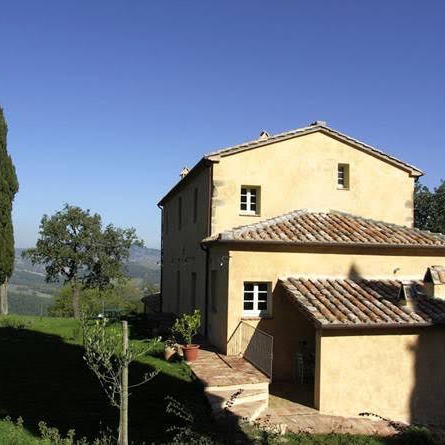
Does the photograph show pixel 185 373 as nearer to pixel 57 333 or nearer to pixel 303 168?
pixel 303 168

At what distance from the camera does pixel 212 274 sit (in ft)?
57.2

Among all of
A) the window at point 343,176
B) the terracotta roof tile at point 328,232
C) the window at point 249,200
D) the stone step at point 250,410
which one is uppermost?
the window at point 343,176

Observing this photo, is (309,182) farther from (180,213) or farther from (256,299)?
(180,213)

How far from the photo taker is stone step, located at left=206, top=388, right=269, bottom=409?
37.3 ft

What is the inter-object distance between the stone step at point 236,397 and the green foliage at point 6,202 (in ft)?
66.8

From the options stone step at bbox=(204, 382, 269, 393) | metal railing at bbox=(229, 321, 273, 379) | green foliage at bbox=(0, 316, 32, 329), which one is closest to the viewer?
stone step at bbox=(204, 382, 269, 393)

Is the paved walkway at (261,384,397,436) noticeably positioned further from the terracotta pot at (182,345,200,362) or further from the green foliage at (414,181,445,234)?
the green foliage at (414,181,445,234)

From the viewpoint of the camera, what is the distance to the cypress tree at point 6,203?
2816cm

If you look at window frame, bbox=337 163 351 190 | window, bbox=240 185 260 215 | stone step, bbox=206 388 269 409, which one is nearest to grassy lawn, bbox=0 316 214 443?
Result: stone step, bbox=206 388 269 409

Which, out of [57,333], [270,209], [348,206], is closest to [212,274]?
[270,209]

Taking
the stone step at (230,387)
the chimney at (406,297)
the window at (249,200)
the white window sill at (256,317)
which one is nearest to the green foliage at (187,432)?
the stone step at (230,387)

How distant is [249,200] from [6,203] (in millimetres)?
16535

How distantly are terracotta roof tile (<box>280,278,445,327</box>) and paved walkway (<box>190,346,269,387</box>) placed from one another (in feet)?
6.78

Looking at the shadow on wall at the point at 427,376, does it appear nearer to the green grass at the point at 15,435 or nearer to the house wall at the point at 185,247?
the house wall at the point at 185,247
